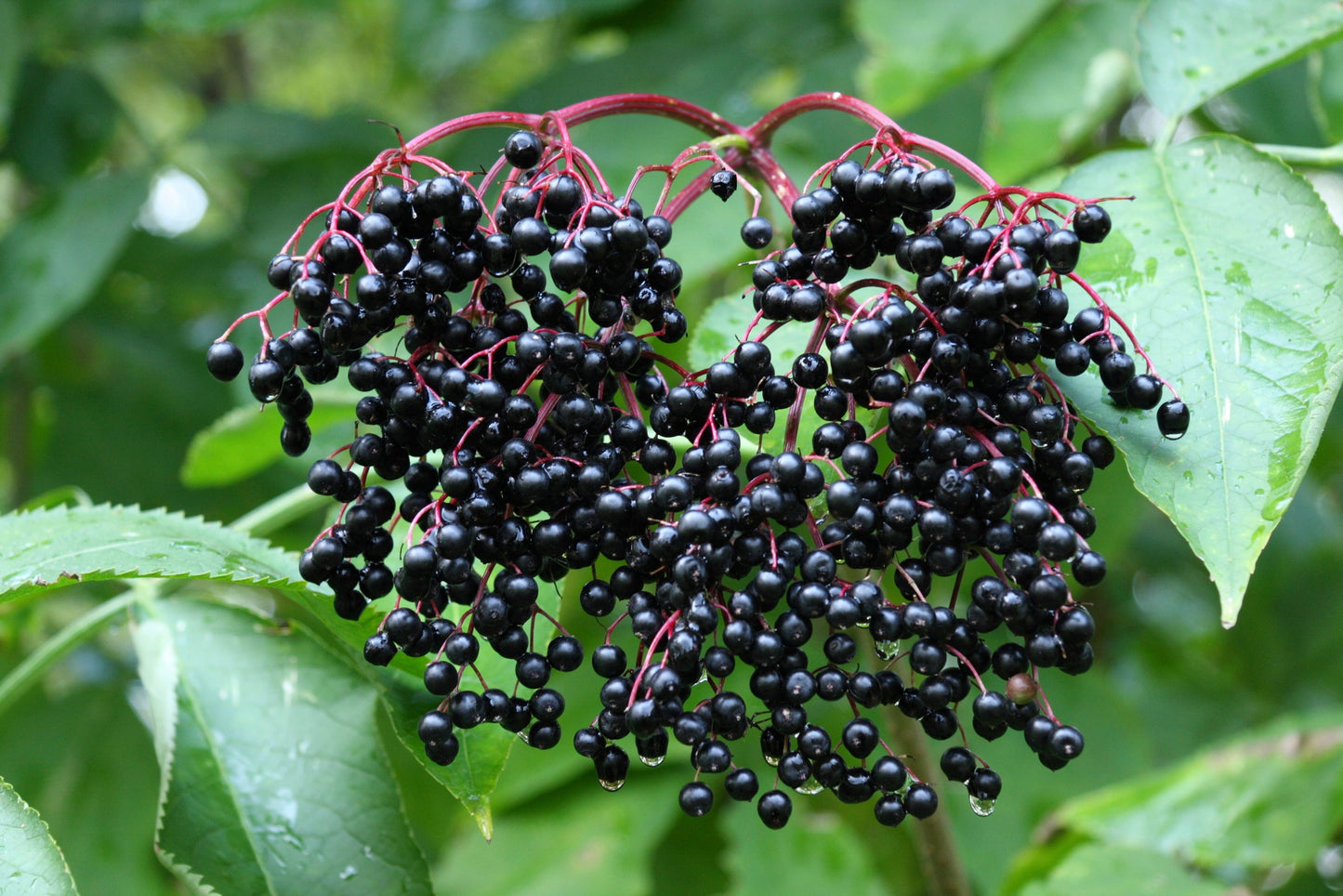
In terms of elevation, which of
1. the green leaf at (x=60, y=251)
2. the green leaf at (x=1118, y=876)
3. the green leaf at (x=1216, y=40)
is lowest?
the green leaf at (x=1118, y=876)

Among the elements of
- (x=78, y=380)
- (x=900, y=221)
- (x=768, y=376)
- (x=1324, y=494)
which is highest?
(x=78, y=380)

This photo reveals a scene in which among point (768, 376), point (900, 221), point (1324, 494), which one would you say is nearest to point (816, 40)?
point (900, 221)

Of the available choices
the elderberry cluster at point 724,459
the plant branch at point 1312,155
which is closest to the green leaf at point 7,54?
the elderberry cluster at point 724,459

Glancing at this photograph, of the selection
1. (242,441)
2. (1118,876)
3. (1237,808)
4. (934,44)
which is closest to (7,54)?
(242,441)

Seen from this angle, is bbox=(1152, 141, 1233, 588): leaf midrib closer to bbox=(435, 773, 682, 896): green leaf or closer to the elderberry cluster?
the elderberry cluster

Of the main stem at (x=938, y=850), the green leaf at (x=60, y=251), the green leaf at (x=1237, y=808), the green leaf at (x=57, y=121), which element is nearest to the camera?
the main stem at (x=938, y=850)

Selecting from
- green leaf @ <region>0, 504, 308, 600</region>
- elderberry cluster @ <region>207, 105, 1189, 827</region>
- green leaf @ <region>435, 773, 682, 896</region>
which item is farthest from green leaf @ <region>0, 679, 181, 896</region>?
elderberry cluster @ <region>207, 105, 1189, 827</region>

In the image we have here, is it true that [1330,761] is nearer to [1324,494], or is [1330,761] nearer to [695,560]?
[695,560]

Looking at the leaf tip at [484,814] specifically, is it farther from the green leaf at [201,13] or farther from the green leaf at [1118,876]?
the green leaf at [201,13]
